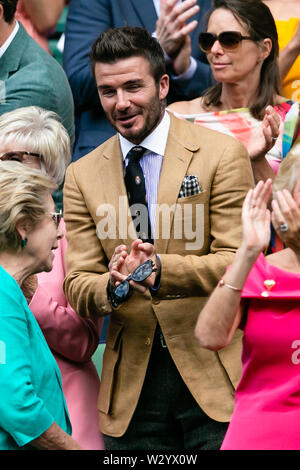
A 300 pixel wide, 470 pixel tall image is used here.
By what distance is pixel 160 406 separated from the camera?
4316 mm

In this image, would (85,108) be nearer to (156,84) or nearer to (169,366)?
(156,84)

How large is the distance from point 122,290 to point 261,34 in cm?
172

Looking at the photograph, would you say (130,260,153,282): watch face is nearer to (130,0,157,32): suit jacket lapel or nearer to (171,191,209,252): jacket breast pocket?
(171,191,209,252): jacket breast pocket

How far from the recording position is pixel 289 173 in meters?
3.71

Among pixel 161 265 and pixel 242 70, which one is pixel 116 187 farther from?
pixel 242 70

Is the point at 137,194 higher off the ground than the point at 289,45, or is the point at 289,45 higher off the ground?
the point at 289,45

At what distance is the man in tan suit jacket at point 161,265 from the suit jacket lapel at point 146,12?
127 centimetres

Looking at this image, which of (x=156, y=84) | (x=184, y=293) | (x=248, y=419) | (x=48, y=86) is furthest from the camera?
(x=48, y=86)

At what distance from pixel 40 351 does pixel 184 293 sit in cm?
77

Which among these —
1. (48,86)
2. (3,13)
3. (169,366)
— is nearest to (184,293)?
(169,366)

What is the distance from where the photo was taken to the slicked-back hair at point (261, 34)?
5.07 m

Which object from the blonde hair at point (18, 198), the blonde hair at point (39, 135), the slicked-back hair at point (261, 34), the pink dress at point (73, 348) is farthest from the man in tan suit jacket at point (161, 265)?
the slicked-back hair at point (261, 34)

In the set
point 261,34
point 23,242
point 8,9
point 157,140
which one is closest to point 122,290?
point 23,242

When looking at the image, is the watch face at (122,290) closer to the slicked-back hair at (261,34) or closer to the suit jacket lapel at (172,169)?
the suit jacket lapel at (172,169)
